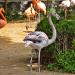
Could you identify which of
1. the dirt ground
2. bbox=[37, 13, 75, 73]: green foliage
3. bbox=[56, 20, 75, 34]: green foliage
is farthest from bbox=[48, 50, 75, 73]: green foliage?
bbox=[56, 20, 75, 34]: green foliage

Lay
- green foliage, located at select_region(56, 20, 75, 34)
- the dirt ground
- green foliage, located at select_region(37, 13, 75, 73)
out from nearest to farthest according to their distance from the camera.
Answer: the dirt ground, green foliage, located at select_region(37, 13, 75, 73), green foliage, located at select_region(56, 20, 75, 34)

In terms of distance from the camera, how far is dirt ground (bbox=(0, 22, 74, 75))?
8.89 metres

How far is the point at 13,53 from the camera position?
427 inches

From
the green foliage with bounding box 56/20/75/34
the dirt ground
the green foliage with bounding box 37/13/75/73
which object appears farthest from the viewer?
the green foliage with bounding box 56/20/75/34

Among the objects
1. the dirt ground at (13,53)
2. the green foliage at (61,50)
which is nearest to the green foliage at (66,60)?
the green foliage at (61,50)

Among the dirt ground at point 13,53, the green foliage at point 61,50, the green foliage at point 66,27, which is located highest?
the green foliage at point 66,27

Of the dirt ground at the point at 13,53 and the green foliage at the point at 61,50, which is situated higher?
the green foliage at the point at 61,50

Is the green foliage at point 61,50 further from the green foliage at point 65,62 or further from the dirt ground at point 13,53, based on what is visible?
the dirt ground at point 13,53

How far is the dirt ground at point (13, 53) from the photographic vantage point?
889 cm

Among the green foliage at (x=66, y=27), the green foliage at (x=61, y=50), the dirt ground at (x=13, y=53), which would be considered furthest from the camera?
the green foliage at (x=66, y=27)

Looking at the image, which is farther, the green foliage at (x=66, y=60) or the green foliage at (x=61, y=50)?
the green foliage at (x=61, y=50)

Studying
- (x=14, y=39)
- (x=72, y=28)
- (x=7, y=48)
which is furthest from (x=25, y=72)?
(x=14, y=39)

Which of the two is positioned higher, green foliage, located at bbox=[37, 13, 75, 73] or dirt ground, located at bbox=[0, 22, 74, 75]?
green foliage, located at bbox=[37, 13, 75, 73]

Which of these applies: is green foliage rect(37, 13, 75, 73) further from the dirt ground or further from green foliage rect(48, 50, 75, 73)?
the dirt ground
